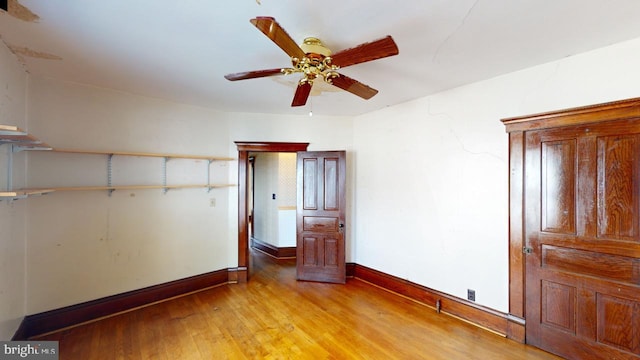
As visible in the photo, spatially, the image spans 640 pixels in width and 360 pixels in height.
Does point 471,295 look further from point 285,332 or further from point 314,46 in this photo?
point 314,46

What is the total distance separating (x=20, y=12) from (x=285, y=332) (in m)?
3.17

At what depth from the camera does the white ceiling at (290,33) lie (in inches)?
66.2

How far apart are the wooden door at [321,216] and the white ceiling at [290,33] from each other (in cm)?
161

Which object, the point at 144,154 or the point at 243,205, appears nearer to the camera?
the point at 144,154

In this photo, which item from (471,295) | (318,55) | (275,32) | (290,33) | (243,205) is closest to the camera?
(275,32)

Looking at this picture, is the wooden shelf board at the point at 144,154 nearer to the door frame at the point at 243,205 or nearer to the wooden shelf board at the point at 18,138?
the door frame at the point at 243,205

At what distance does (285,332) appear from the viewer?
280cm

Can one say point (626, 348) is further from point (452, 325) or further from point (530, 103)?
point (530, 103)

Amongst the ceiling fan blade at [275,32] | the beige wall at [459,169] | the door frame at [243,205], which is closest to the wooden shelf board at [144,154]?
the door frame at [243,205]

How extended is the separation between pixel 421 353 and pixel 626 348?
4.96ft

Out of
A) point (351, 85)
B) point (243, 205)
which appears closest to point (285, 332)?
point (243, 205)

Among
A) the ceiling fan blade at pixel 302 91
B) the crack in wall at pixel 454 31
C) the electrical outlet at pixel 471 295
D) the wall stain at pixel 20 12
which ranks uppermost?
the crack in wall at pixel 454 31

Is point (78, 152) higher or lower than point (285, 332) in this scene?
higher

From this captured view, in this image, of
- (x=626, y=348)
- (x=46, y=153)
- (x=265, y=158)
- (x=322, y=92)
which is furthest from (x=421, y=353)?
(x=265, y=158)
